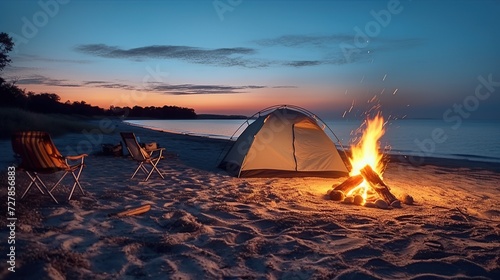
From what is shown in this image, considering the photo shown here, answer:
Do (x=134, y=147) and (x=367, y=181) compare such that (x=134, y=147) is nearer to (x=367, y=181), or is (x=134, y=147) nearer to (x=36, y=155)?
(x=36, y=155)

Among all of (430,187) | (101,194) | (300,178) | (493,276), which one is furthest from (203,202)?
(430,187)

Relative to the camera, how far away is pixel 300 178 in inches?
328

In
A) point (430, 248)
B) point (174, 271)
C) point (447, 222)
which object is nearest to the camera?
point (174, 271)

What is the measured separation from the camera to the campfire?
5.99 meters

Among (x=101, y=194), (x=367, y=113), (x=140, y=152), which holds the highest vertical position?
(x=367, y=113)

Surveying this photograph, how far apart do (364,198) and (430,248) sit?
2227 millimetres

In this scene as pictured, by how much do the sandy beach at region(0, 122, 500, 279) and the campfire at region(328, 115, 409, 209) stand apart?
1.05 feet

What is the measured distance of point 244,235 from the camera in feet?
14.0

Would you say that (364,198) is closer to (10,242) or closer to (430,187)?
(430,187)

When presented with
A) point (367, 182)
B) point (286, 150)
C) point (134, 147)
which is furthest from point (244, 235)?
point (286, 150)

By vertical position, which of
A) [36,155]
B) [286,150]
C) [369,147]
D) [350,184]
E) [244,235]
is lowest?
[244,235]

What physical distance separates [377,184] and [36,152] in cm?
514

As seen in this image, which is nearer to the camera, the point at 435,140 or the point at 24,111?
the point at 24,111

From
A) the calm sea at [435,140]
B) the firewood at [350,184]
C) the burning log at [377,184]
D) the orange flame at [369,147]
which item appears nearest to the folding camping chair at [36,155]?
the firewood at [350,184]
